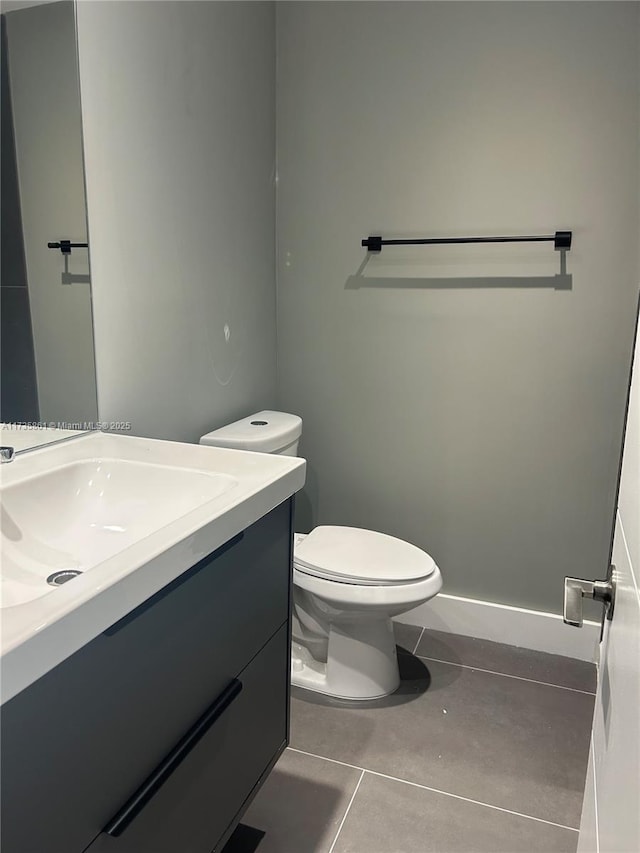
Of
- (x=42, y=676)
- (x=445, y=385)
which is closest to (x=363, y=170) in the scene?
(x=445, y=385)

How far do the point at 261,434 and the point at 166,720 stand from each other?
1.11m

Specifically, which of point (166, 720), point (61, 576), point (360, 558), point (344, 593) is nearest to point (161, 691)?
point (166, 720)

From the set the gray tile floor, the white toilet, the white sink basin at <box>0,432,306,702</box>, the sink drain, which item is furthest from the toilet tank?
the sink drain

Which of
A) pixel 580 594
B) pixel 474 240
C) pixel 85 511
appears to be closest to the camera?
pixel 580 594

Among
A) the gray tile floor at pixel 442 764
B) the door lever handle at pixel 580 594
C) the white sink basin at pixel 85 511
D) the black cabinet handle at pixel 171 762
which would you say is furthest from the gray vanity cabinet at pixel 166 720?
the door lever handle at pixel 580 594

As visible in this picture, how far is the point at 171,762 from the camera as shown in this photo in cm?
101

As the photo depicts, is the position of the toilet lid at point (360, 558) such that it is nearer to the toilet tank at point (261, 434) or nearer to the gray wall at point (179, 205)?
the toilet tank at point (261, 434)

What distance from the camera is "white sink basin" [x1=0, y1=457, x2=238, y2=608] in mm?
1102

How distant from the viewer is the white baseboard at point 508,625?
7.54 feet

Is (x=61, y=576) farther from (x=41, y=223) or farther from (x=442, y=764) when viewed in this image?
(x=442, y=764)

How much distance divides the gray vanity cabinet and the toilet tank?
637 millimetres

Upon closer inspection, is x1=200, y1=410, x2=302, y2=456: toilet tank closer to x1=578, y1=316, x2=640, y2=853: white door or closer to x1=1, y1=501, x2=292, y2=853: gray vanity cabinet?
x1=1, y1=501, x2=292, y2=853: gray vanity cabinet

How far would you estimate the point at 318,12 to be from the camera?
2264mm

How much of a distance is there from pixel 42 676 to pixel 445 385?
71.3 inches
